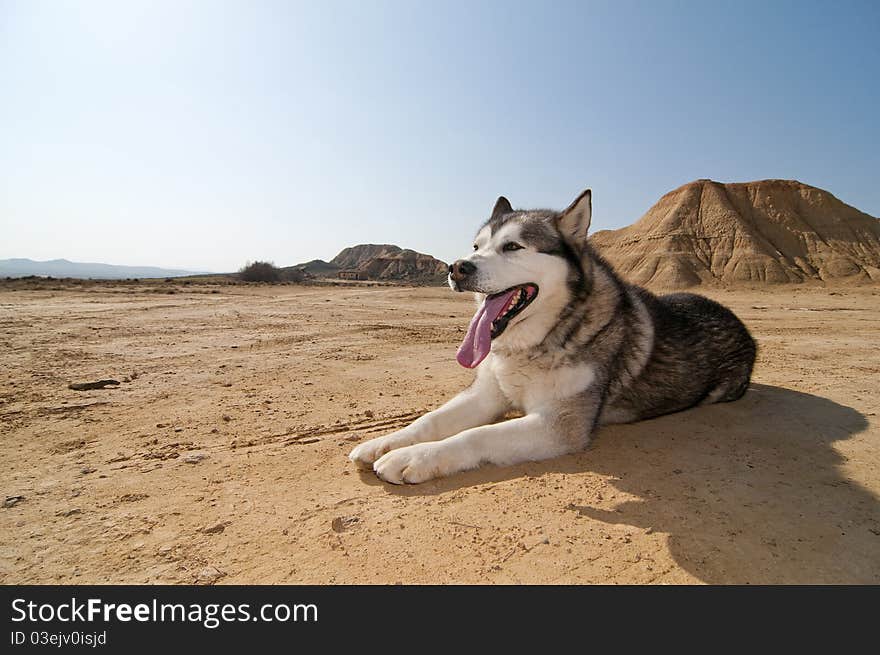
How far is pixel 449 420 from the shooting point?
11.0 feet

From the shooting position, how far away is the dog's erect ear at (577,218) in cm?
356

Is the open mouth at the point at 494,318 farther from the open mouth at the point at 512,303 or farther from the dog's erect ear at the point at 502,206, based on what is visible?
the dog's erect ear at the point at 502,206

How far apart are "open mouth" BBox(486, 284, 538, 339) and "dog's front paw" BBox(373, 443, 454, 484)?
3.37 feet

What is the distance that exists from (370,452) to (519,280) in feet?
5.40

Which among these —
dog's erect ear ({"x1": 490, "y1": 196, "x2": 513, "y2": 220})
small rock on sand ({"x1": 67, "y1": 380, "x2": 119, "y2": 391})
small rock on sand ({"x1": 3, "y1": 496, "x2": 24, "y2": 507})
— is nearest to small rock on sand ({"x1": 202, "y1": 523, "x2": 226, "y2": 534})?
small rock on sand ({"x1": 3, "y1": 496, "x2": 24, "y2": 507})

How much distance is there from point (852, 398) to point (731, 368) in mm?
1401

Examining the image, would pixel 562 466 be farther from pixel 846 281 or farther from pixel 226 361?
pixel 846 281

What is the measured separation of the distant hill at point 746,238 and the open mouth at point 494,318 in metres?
35.7

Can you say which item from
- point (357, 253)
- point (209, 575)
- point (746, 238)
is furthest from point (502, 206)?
point (357, 253)

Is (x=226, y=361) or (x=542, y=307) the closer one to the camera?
(x=542, y=307)
